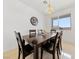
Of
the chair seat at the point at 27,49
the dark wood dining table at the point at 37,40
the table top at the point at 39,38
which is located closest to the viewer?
the dark wood dining table at the point at 37,40

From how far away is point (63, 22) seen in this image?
5.38 feet

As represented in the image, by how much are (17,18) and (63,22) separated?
2.51ft

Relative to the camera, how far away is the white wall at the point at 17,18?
158 centimetres

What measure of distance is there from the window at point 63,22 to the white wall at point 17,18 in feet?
0.78

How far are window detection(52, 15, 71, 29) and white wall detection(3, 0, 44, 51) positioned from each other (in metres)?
0.24

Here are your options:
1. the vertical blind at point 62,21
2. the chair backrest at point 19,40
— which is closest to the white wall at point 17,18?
the chair backrest at point 19,40

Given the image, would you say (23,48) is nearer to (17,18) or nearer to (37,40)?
(37,40)

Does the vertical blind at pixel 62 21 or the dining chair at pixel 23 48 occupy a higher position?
the vertical blind at pixel 62 21

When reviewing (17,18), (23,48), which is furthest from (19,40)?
(17,18)

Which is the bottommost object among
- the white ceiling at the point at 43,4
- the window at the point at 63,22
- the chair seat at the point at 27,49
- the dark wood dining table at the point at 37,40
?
the chair seat at the point at 27,49

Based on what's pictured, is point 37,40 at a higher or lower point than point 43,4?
lower

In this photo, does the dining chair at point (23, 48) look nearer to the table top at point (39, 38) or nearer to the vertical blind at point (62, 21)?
the table top at point (39, 38)
